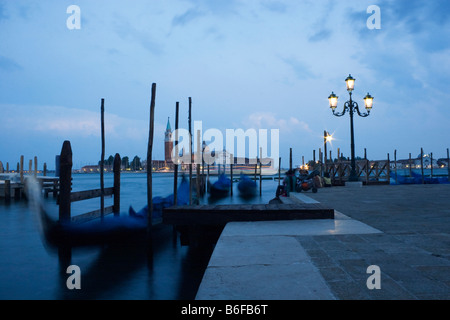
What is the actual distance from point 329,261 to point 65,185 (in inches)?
254

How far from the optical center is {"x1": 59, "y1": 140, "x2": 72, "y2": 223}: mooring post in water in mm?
7242

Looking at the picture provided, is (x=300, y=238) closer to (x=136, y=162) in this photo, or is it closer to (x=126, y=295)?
(x=126, y=295)

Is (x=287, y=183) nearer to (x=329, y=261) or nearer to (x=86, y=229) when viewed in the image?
(x=86, y=229)

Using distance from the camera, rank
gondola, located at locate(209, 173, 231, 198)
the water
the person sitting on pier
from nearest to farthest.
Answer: the water
the person sitting on pier
gondola, located at locate(209, 173, 231, 198)

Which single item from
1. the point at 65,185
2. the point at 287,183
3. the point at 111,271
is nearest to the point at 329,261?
the point at 111,271

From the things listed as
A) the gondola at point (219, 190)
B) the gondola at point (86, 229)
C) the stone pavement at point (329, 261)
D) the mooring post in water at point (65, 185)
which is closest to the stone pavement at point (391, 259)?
the stone pavement at point (329, 261)

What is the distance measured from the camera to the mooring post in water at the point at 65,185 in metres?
7.24

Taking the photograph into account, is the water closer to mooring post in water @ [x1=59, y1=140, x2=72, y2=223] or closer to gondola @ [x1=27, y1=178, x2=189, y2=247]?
gondola @ [x1=27, y1=178, x2=189, y2=247]

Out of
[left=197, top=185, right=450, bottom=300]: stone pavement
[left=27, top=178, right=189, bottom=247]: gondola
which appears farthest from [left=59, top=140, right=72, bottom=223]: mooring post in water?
[left=197, top=185, right=450, bottom=300]: stone pavement

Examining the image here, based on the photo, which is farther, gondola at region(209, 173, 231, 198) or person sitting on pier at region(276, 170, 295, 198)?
gondola at region(209, 173, 231, 198)

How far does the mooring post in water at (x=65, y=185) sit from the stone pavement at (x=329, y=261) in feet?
14.7

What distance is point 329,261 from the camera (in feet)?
8.86

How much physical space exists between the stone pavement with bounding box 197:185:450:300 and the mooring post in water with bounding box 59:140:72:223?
4490mm
